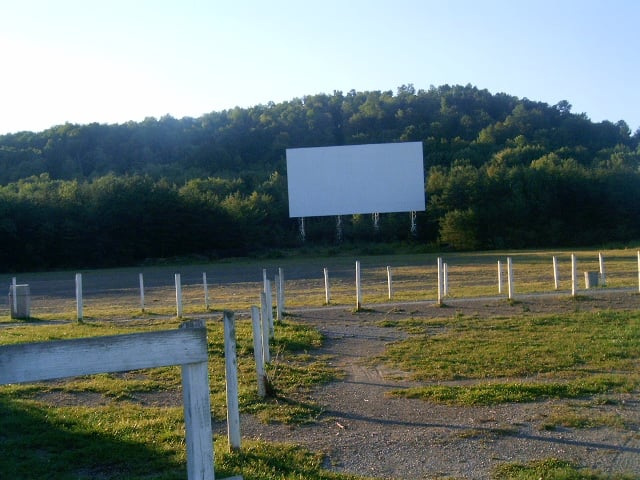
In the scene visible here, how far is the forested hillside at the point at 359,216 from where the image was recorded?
6325cm

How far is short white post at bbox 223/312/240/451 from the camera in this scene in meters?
6.04

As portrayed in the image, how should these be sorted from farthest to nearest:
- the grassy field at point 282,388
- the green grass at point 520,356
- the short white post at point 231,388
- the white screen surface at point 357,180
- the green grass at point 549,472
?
the white screen surface at point 357,180, the green grass at point 520,356, the short white post at point 231,388, the grassy field at point 282,388, the green grass at point 549,472

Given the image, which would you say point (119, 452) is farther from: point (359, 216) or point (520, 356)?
point (359, 216)

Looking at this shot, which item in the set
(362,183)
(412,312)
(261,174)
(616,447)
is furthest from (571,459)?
(261,174)

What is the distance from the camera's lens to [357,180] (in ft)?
164

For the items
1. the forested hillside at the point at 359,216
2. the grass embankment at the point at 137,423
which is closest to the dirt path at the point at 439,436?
the grass embankment at the point at 137,423

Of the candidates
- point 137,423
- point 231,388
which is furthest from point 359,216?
point 231,388

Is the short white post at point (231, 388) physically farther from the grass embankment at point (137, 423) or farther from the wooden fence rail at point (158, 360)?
the wooden fence rail at point (158, 360)

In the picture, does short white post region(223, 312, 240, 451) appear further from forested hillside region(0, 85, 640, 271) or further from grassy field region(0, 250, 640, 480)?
forested hillside region(0, 85, 640, 271)

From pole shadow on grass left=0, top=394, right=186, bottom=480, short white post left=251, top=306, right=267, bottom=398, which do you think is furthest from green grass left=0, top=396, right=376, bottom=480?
short white post left=251, top=306, right=267, bottom=398

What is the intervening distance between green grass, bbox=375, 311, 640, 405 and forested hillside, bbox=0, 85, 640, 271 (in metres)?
50.4

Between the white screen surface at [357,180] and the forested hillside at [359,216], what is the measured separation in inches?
577

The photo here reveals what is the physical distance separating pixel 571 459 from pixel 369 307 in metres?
12.3

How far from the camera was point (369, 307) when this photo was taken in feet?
59.2
